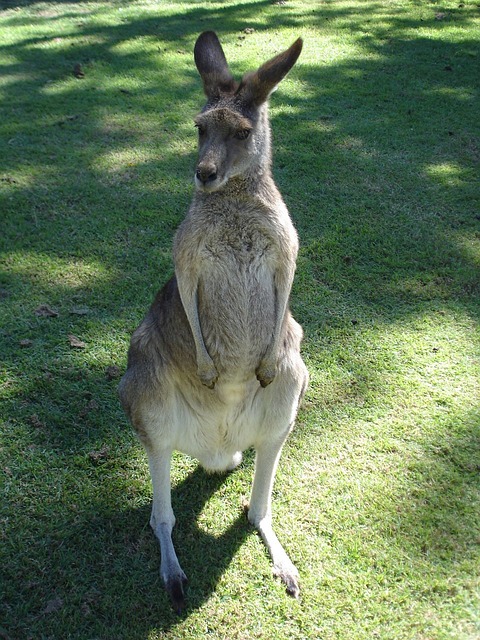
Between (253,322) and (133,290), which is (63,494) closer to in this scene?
(253,322)

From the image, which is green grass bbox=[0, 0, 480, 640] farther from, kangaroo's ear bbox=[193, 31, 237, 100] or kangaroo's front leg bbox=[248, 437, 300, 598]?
kangaroo's ear bbox=[193, 31, 237, 100]

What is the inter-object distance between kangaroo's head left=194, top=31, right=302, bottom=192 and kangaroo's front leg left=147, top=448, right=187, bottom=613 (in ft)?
3.18

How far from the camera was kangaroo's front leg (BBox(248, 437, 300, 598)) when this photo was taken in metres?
2.27

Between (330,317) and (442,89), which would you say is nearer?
(330,317)

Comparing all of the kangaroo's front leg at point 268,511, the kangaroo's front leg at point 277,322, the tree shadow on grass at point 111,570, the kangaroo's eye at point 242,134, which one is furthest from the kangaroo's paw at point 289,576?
the kangaroo's eye at point 242,134

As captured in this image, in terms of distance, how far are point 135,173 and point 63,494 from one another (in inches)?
105

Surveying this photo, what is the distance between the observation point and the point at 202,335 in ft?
7.08

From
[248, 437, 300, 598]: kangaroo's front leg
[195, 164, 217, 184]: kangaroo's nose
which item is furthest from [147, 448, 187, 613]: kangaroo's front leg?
[195, 164, 217, 184]: kangaroo's nose

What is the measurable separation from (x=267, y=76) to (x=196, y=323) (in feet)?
2.72

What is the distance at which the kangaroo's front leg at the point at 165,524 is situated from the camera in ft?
7.23

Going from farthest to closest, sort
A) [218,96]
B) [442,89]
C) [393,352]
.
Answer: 1. [442,89]
2. [393,352]
3. [218,96]

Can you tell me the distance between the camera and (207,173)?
1.94 metres

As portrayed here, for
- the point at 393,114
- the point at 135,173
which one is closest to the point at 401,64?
the point at 393,114

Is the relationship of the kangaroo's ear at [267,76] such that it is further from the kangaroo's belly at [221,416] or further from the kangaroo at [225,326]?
the kangaroo's belly at [221,416]
